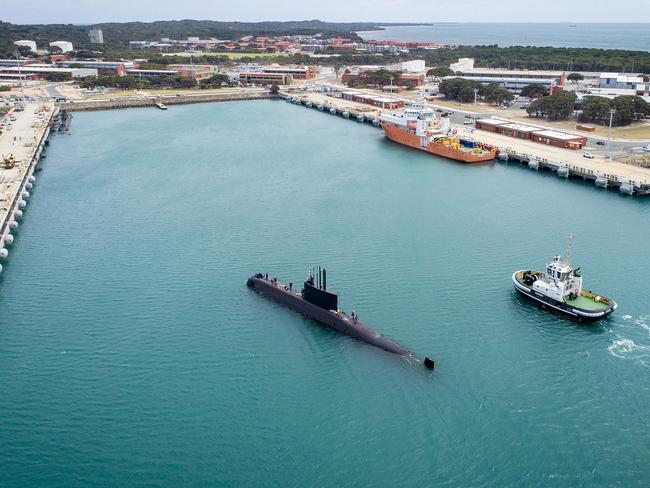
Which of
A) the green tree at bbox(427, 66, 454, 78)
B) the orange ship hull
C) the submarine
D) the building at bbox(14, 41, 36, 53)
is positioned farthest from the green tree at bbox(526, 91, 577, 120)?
the building at bbox(14, 41, 36, 53)

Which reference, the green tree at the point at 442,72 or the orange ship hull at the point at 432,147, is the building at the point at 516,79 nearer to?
the green tree at the point at 442,72

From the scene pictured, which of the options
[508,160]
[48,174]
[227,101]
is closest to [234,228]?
[48,174]

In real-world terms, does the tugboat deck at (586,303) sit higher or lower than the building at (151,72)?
lower

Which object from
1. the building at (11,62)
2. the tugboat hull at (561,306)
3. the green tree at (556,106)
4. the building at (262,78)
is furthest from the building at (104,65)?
the tugboat hull at (561,306)

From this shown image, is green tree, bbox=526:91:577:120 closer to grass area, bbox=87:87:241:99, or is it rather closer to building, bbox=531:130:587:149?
building, bbox=531:130:587:149

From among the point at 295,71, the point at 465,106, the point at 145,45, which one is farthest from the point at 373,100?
the point at 145,45

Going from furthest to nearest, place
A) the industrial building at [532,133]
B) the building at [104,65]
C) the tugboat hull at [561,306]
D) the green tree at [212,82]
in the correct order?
the building at [104,65] → the green tree at [212,82] → the industrial building at [532,133] → the tugboat hull at [561,306]

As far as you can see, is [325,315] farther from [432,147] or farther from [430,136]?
[430,136]
